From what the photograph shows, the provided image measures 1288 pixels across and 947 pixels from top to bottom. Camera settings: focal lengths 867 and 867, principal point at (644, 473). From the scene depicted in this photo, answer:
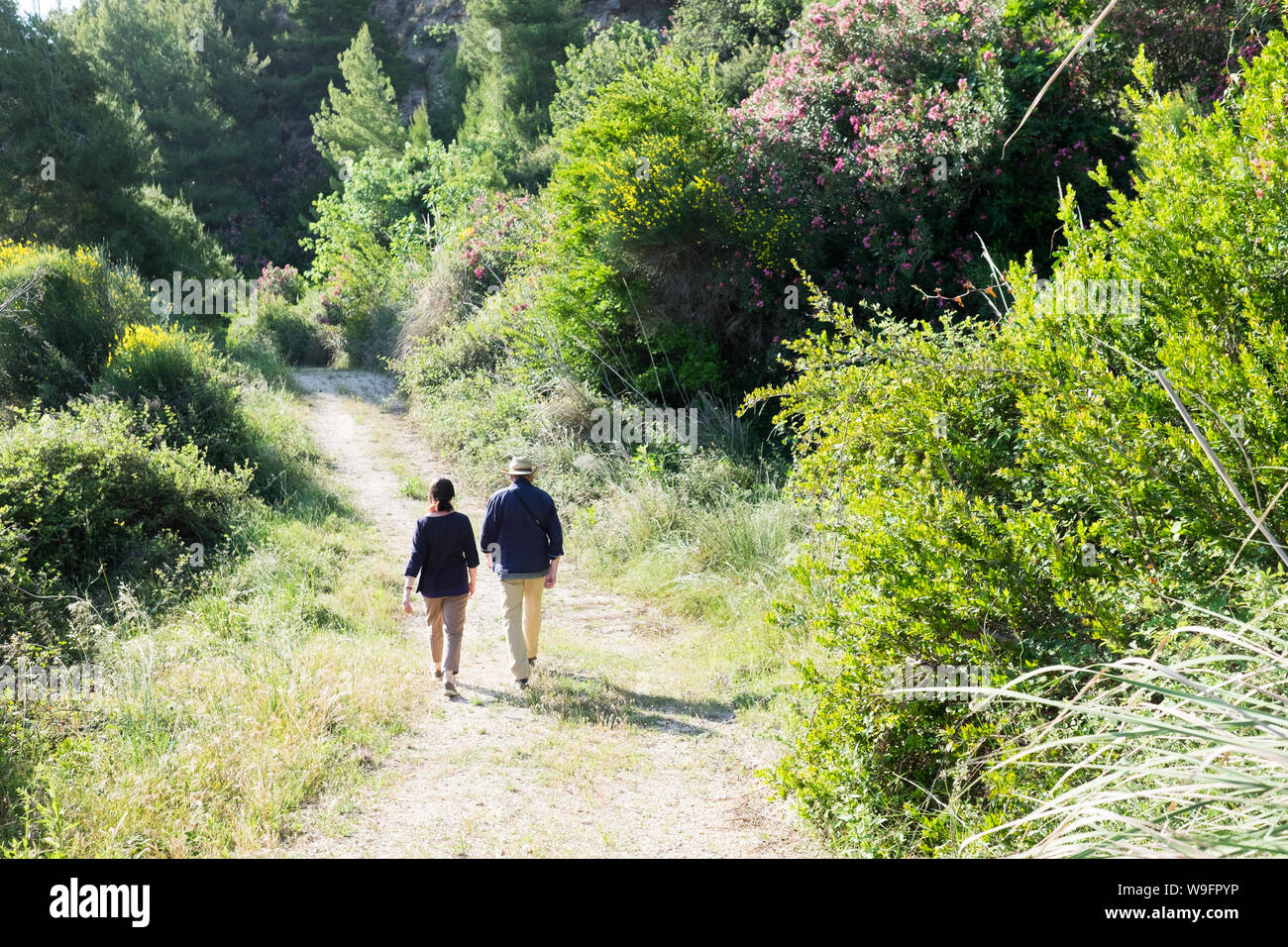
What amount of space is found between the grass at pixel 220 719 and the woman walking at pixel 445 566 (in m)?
0.47

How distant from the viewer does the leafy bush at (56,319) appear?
12.7 meters

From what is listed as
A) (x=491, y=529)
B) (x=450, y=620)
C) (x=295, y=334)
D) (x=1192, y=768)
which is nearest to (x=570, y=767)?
(x=450, y=620)

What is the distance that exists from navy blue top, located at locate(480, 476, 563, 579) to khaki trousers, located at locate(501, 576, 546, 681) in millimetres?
76

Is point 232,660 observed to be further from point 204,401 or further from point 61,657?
point 204,401

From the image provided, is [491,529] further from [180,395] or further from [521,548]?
[180,395]

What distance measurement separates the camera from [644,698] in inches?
245

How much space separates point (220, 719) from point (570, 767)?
2.13 m

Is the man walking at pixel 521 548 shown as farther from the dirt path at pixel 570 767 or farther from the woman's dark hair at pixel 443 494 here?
the dirt path at pixel 570 767

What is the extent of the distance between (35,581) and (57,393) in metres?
6.21

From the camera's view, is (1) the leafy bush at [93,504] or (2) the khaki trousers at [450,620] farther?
(1) the leafy bush at [93,504]

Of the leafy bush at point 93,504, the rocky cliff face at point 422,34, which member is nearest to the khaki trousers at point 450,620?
the leafy bush at point 93,504

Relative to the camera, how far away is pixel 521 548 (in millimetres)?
6336

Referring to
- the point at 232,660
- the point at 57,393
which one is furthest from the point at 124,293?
the point at 232,660

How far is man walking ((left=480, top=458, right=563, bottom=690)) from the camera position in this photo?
633 centimetres
